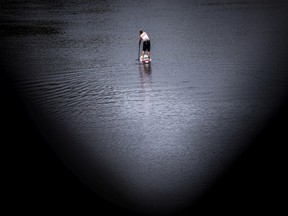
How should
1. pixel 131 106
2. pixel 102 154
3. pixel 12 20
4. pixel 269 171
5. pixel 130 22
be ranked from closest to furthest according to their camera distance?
pixel 269 171
pixel 102 154
pixel 131 106
pixel 130 22
pixel 12 20

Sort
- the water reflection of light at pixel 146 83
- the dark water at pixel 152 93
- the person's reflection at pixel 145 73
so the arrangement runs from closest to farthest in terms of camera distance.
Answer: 1. the dark water at pixel 152 93
2. the water reflection of light at pixel 146 83
3. the person's reflection at pixel 145 73

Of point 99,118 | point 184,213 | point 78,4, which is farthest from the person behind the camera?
point 78,4

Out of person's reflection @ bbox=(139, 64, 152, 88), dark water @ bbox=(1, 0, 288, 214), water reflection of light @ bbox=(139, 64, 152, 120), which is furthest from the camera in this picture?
person's reflection @ bbox=(139, 64, 152, 88)

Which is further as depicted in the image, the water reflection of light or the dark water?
the water reflection of light

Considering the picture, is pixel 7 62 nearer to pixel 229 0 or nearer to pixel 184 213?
pixel 184 213

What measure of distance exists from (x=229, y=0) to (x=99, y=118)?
3445cm

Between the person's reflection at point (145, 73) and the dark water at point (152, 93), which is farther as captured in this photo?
the person's reflection at point (145, 73)

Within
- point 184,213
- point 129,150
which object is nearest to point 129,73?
point 129,150

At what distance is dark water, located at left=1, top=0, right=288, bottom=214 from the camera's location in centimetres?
1081

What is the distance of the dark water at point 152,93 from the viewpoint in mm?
10808

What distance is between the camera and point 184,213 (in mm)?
8977

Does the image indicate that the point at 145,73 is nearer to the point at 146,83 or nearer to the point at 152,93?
the point at 146,83

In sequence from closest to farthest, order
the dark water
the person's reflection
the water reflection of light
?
the dark water, the water reflection of light, the person's reflection

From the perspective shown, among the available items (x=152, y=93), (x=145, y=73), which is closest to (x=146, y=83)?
(x=152, y=93)
